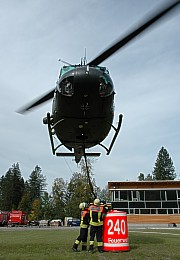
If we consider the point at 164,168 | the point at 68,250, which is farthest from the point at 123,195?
the point at 164,168

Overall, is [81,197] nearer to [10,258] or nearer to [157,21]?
[10,258]

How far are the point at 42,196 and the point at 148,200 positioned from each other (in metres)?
61.9

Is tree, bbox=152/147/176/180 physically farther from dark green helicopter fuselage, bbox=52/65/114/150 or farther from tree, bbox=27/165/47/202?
dark green helicopter fuselage, bbox=52/65/114/150

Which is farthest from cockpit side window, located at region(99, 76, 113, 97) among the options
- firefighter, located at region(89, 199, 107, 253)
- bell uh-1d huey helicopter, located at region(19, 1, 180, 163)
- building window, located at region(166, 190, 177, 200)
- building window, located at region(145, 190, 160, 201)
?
Answer: building window, located at region(166, 190, 177, 200)

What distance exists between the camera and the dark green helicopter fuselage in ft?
27.4

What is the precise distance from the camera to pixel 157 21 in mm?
4777

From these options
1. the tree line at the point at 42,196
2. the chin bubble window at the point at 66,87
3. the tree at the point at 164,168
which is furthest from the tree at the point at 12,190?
the chin bubble window at the point at 66,87

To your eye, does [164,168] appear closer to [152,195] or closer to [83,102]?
[152,195]

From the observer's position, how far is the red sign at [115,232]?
9414 millimetres

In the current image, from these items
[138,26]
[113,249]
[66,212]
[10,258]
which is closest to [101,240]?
[113,249]

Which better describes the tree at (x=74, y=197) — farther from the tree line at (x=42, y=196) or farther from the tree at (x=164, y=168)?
the tree at (x=164, y=168)

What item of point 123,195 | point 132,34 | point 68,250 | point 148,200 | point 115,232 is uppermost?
point 132,34

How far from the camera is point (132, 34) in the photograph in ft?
19.4

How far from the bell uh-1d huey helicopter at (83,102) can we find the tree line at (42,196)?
28107 mm
